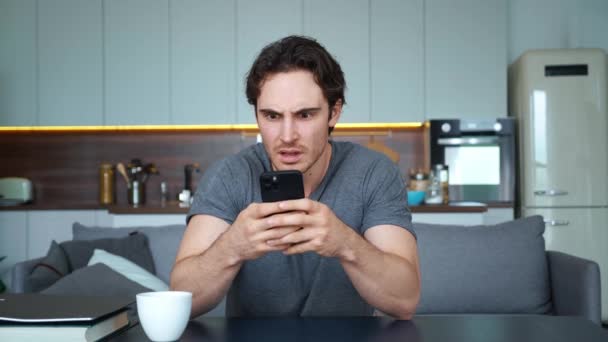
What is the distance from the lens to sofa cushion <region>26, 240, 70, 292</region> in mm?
2182

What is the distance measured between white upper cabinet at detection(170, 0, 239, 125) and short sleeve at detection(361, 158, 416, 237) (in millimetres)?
3268

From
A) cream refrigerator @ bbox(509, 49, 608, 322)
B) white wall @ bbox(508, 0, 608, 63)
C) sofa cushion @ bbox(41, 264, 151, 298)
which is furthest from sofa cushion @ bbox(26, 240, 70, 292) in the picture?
white wall @ bbox(508, 0, 608, 63)

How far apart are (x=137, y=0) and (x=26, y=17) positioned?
83 cm

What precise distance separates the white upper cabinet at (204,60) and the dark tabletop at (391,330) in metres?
3.68

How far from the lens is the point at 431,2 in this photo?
467 cm

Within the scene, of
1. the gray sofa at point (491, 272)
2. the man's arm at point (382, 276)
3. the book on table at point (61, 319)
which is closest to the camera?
the book on table at point (61, 319)

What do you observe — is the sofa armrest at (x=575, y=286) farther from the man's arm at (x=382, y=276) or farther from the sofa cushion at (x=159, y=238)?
the sofa cushion at (x=159, y=238)

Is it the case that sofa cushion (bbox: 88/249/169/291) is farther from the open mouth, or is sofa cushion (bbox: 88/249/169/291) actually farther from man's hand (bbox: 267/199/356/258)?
man's hand (bbox: 267/199/356/258)

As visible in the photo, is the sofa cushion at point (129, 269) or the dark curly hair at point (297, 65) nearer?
the dark curly hair at point (297, 65)

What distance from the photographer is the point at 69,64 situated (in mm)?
4785

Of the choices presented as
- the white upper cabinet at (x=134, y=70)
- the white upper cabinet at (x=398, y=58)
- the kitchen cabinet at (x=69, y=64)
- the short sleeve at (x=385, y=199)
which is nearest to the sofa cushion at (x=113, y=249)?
the short sleeve at (x=385, y=199)

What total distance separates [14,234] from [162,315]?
4.06m

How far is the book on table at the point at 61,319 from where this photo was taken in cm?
92

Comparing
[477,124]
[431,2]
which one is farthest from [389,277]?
[431,2]
